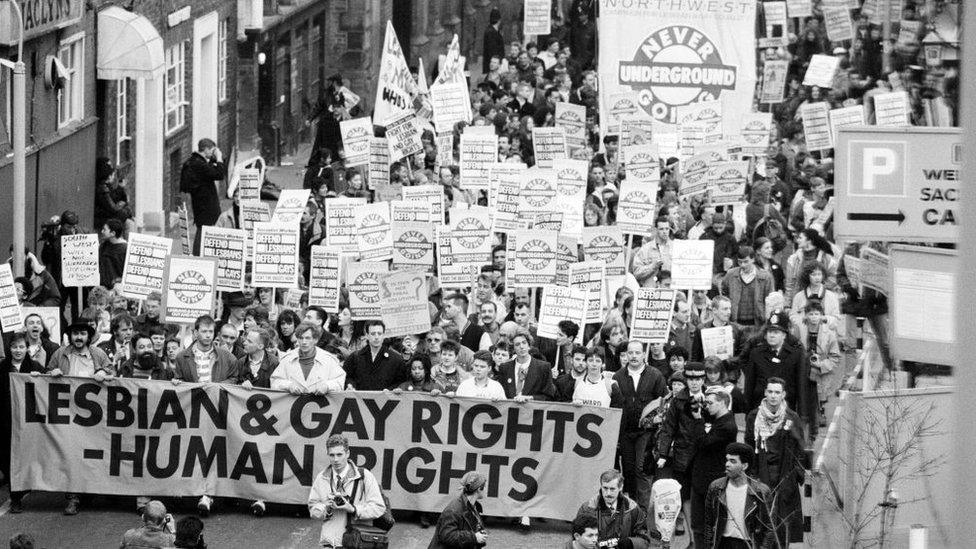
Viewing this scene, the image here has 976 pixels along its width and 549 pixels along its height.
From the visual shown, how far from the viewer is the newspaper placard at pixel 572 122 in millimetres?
24855

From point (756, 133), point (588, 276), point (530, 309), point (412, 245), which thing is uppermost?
point (756, 133)

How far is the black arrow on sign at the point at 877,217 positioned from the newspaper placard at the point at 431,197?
8824 millimetres

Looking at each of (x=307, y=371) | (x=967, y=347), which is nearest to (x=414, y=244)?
(x=307, y=371)

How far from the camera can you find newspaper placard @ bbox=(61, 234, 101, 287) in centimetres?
1612

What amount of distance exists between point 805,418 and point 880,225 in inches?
180

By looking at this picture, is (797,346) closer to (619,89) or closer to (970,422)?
(970,422)

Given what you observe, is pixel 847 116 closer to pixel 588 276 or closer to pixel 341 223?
pixel 588 276

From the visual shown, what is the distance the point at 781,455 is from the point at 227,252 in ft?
21.2

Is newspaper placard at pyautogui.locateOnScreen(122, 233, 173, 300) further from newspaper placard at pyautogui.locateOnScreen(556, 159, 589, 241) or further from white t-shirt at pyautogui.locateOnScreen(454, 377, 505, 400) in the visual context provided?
newspaper placard at pyautogui.locateOnScreen(556, 159, 589, 241)

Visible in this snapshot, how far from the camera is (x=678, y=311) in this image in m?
15.6

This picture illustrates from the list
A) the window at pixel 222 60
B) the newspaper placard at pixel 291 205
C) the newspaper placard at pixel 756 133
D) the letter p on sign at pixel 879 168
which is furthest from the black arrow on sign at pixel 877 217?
the window at pixel 222 60

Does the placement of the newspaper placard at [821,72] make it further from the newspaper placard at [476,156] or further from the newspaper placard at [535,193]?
the newspaper placard at [535,193]

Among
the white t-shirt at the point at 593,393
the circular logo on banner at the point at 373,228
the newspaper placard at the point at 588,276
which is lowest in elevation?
the white t-shirt at the point at 593,393

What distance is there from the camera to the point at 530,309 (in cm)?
1642
